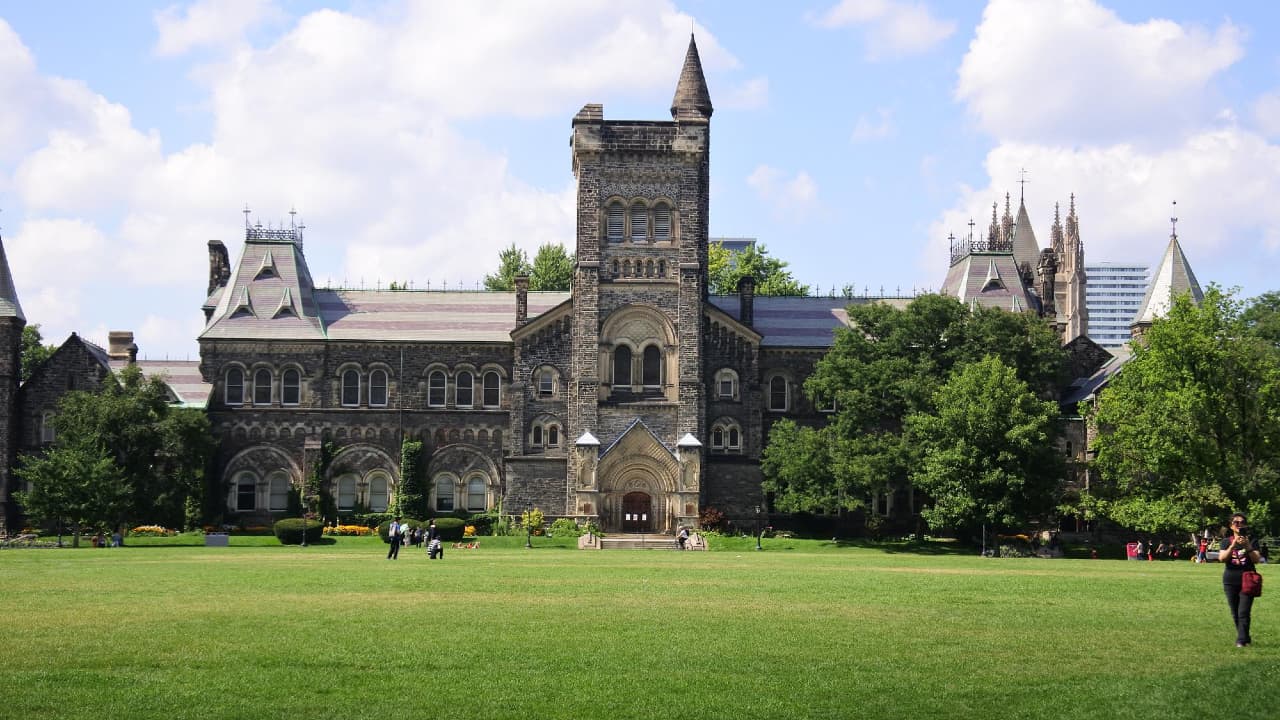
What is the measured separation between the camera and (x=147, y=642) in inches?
869

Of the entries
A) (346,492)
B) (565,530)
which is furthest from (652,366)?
(346,492)

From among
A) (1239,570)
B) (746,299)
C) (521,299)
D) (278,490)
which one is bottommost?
(1239,570)

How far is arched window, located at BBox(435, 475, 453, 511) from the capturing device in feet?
256

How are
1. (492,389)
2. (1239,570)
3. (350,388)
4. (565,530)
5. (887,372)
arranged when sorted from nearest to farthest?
(1239,570) → (887,372) → (565,530) → (350,388) → (492,389)

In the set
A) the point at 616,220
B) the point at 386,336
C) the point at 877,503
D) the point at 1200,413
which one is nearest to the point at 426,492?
the point at 386,336

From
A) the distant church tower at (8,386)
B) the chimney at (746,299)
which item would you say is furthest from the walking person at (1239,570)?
the distant church tower at (8,386)

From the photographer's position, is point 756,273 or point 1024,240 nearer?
point 756,273

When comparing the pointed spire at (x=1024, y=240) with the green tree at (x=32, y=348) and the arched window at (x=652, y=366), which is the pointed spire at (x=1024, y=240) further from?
the green tree at (x=32, y=348)

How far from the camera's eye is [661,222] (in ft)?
246

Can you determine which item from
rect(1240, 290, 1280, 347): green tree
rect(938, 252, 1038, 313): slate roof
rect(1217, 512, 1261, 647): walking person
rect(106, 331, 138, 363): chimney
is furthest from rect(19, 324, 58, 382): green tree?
rect(1217, 512, 1261, 647): walking person

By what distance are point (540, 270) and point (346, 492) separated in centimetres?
3253

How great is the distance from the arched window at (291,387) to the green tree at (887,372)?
25.8 m

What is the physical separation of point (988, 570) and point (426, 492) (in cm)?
3931

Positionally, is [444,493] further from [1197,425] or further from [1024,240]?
[1024,240]
